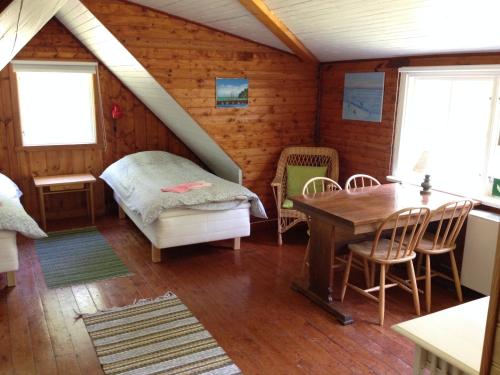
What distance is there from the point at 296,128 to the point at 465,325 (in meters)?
3.68

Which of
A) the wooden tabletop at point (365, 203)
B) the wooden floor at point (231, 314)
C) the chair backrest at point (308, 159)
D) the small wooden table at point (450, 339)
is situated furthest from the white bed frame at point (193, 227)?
the small wooden table at point (450, 339)

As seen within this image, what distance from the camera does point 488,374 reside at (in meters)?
1.02

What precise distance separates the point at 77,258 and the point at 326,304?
2.26 metres

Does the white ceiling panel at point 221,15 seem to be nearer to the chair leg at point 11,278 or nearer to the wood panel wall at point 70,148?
the wood panel wall at point 70,148

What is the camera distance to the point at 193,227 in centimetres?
395

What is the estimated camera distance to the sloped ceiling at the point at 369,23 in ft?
9.24

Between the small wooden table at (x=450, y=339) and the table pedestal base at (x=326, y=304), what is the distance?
1456mm

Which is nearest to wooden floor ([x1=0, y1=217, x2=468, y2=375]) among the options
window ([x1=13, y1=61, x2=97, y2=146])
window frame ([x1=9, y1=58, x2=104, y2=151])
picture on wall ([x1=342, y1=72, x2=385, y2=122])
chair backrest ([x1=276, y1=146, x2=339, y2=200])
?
chair backrest ([x1=276, y1=146, x2=339, y2=200])

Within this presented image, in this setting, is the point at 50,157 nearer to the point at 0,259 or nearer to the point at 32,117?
the point at 32,117

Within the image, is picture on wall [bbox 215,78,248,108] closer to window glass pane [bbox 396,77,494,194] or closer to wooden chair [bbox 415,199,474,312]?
window glass pane [bbox 396,77,494,194]

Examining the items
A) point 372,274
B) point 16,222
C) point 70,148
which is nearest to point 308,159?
point 372,274

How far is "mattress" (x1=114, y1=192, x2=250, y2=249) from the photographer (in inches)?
151

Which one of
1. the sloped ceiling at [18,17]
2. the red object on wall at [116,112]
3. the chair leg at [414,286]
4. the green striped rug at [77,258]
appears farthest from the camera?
the red object on wall at [116,112]

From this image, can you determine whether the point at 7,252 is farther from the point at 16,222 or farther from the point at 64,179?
the point at 64,179
